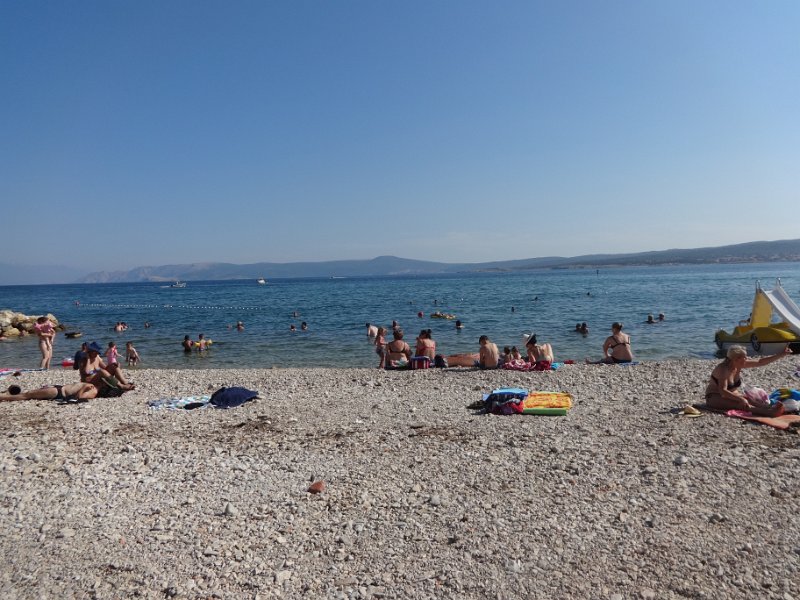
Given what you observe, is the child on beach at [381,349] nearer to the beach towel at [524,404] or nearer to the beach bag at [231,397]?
the beach bag at [231,397]

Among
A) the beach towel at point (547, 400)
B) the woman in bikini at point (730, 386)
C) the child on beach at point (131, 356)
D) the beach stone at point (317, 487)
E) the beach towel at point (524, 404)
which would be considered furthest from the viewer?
the child on beach at point (131, 356)

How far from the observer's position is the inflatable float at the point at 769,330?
725 inches

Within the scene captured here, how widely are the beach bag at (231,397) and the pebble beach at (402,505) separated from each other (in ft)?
3.09

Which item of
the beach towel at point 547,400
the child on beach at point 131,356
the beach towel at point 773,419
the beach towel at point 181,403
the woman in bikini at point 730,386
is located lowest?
the child on beach at point 131,356

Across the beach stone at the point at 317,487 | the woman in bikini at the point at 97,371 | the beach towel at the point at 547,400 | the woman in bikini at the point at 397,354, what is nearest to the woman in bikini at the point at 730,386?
the beach towel at the point at 547,400

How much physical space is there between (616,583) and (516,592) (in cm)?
81

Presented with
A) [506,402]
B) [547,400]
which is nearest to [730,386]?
[547,400]

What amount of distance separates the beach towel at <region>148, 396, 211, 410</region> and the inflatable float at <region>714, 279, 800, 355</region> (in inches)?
641

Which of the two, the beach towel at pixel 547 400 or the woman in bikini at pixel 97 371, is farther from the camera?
the woman in bikini at pixel 97 371

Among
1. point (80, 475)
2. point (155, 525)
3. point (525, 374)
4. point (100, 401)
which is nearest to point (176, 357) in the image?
point (100, 401)

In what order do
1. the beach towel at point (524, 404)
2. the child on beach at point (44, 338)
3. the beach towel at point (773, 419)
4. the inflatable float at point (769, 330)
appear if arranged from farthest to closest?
the child on beach at point (44, 338) → the inflatable float at point (769, 330) → the beach towel at point (524, 404) → the beach towel at point (773, 419)

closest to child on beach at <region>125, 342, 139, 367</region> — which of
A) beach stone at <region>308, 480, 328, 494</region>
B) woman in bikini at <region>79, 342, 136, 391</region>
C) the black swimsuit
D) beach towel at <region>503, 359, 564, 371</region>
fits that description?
woman in bikini at <region>79, 342, 136, 391</region>

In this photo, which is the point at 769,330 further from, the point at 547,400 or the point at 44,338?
the point at 44,338

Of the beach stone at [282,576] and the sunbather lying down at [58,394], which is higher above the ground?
the sunbather lying down at [58,394]
